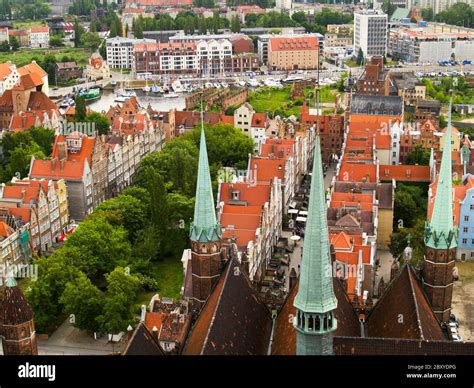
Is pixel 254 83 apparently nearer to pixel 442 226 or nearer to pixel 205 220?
pixel 205 220

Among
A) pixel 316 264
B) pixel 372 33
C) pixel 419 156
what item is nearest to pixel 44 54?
pixel 372 33

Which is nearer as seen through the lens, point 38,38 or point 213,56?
point 213,56

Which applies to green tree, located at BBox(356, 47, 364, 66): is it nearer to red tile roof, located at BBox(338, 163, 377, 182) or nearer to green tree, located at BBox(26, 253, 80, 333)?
red tile roof, located at BBox(338, 163, 377, 182)

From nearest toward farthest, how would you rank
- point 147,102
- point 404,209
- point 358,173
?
1. point 404,209
2. point 358,173
3. point 147,102

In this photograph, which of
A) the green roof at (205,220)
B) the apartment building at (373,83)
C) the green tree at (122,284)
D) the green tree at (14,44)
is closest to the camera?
the green roof at (205,220)

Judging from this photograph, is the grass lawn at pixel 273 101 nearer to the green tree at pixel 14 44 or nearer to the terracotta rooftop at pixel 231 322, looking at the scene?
the terracotta rooftop at pixel 231 322

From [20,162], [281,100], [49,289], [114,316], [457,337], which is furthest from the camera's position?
[281,100]

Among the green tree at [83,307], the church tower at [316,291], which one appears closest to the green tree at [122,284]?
the green tree at [83,307]
